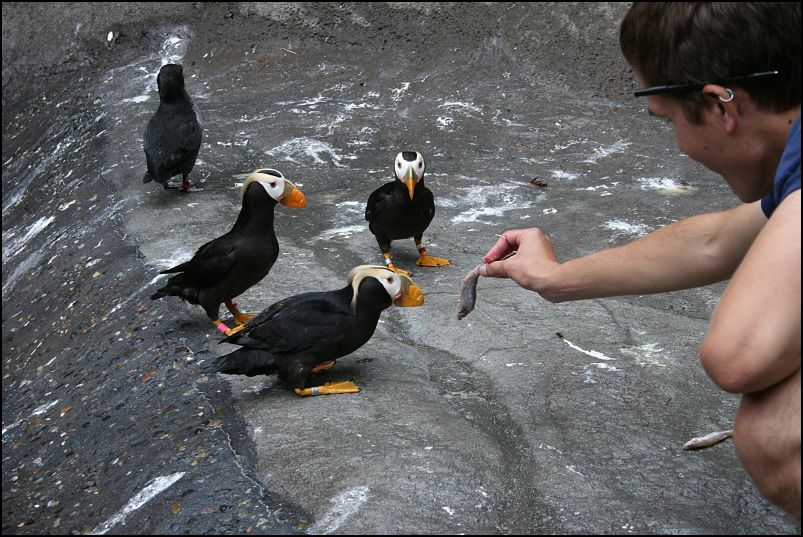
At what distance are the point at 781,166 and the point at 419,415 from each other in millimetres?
1683

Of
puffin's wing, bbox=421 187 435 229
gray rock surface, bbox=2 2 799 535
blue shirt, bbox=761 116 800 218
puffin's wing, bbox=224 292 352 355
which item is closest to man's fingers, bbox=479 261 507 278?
gray rock surface, bbox=2 2 799 535

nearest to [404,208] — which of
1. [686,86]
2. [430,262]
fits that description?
[430,262]

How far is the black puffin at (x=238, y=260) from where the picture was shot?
13.2 feet

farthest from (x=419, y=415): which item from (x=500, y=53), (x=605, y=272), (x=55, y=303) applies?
(x=500, y=53)

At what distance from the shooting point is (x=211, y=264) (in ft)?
13.1

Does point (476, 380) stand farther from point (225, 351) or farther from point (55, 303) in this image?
point (55, 303)

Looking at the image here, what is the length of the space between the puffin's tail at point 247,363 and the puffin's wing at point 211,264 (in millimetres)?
684

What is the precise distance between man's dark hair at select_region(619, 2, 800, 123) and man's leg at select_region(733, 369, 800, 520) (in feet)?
1.75

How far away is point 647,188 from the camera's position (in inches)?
248

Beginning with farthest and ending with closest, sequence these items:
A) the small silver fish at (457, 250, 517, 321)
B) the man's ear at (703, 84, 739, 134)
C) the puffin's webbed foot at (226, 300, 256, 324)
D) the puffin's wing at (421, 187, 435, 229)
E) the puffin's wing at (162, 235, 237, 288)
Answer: the puffin's wing at (421, 187, 435, 229) < the puffin's webbed foot at (226, 300, 256, 324) < the puffin's wing at (162, 235, 237, 288) < the small silver fish at (457, 250, 517, 321) < the man's ear at (703, 84, 739, 134)

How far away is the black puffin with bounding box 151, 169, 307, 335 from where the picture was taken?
4.03m

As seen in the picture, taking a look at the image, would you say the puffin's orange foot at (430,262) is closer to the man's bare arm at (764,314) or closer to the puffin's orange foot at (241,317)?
the puffin's orange foot at (241,317)

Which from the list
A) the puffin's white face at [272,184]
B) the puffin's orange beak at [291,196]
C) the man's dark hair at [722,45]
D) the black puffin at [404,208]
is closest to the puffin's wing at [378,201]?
the black puffin at [404,208]

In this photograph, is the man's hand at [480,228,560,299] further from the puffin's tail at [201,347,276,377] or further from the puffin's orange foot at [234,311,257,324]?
the puffin's orange foot at [234,311,257,324]
